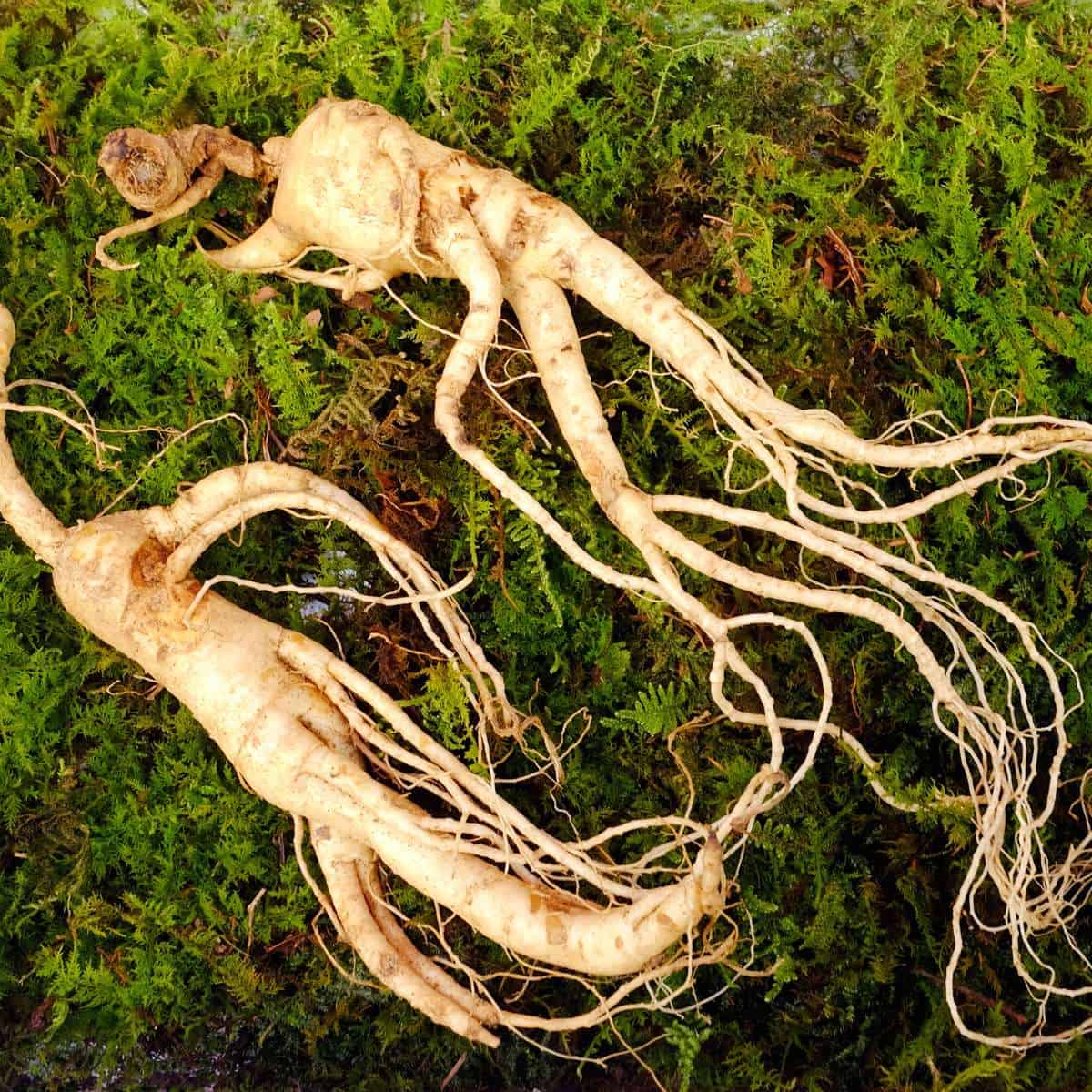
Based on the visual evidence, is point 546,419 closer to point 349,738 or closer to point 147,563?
point 349,738

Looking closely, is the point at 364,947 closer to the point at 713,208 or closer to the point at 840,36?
the point at 713,208

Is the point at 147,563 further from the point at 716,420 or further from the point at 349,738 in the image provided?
the point at 716,420

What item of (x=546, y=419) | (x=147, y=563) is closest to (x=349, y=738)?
(x=147, y=563)

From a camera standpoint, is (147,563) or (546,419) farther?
(546,419)

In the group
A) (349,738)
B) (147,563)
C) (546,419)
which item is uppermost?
(546,419)

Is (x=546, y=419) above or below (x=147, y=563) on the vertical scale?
above

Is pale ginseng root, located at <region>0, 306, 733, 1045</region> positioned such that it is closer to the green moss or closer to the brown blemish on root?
the brown blemish on root

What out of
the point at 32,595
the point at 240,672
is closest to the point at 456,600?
the point at 240,672
